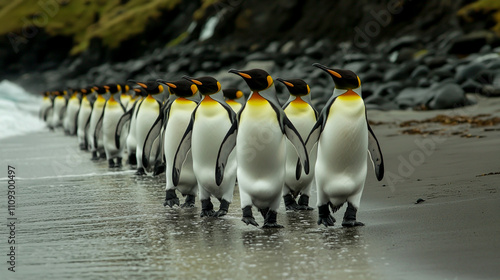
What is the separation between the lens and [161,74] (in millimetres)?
37219

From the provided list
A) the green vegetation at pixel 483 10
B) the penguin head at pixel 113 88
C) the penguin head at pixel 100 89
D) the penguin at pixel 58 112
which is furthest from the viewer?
the green vegetation at pixel 483 10

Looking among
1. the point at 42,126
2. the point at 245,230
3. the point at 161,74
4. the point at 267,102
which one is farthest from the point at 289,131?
the point at 161,74

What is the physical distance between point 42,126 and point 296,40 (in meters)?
13.0

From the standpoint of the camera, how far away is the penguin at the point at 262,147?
550cm

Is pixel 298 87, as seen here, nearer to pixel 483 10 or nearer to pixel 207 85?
pixel 207 85

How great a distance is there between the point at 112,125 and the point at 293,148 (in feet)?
Result: 17.8

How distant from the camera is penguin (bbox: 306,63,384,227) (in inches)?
213

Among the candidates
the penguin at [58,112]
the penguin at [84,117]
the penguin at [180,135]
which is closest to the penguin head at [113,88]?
the penguin at [84,117]

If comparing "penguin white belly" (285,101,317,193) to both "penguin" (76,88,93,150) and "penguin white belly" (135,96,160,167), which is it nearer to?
"penguin white belly" (135,96,160,167)

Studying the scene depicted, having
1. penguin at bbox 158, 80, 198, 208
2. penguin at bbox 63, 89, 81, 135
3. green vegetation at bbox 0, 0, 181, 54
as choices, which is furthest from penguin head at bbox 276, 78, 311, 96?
green vegetation at bbox 0, 0, 181, 54

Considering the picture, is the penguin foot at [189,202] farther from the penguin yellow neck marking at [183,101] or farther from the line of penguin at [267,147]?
the penguin yellow neck marking at [183,101]

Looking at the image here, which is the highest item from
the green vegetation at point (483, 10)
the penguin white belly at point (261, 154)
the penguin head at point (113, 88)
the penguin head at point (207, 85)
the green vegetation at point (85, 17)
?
the green vegetation at point (85, 17)

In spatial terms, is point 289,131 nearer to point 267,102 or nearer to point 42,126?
point 267,102

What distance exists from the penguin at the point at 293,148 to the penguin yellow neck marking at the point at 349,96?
0.87m
